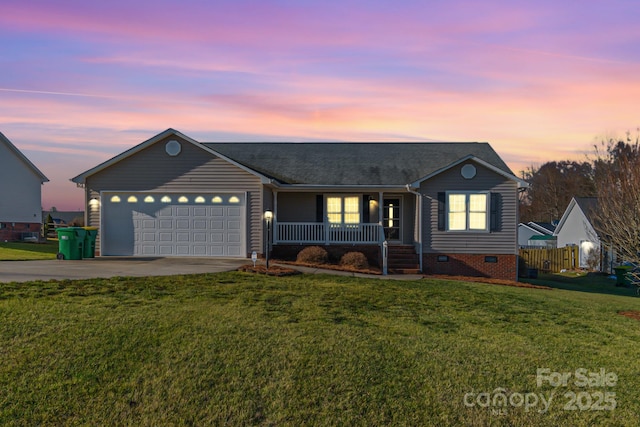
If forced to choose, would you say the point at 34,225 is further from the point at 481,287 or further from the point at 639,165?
the point at 639,165

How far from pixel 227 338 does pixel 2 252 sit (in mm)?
19171

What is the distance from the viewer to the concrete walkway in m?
14.1

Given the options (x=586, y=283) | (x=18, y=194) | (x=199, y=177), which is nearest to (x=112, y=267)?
(x=199, y=177)

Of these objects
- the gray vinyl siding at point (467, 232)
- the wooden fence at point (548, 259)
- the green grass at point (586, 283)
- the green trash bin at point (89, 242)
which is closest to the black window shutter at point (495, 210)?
the gray vinyl siding at point (467, 232)

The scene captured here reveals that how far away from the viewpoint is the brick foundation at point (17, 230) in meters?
36.5

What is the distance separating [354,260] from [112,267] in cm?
813

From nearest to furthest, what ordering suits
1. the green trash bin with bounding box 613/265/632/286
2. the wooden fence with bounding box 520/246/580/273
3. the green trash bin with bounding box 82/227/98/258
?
the green trash bin with bounding box 82/227/98/258 → the green trash bin with bounding box 613/265/632/286 → the wooden fence with bounding box 520/246/580/273

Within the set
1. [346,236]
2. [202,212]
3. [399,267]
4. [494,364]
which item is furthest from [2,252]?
[494,364]

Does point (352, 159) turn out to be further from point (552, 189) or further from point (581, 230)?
point (552, 189)

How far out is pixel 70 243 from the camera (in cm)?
1884

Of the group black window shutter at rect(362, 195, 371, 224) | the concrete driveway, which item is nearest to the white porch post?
black window shutter at rect(362, 195, 371, 224)

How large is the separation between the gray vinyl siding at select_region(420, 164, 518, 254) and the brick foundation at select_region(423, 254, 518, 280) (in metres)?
0.22

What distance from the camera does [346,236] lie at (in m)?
22.1

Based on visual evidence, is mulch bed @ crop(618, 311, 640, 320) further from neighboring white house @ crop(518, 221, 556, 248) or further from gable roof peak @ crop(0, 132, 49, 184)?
gable roof peak @ crop(0, 132, 49, 184)
